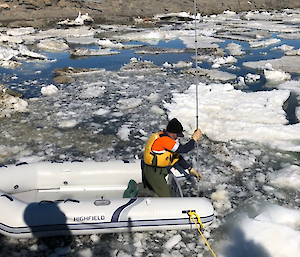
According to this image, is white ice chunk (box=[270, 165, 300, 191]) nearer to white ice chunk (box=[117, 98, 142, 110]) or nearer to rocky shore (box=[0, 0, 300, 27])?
white ice chunk (box=[117, 98, 142, 110])

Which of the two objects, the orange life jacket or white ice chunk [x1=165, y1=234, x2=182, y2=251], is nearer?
white ice chunk [x1=165, y1=234, x2=182, y2=251]

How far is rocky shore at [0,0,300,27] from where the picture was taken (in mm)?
32344

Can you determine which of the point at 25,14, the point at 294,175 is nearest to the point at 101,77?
the point at 294,175

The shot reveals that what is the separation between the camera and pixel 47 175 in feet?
15.9

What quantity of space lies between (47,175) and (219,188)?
306 cm

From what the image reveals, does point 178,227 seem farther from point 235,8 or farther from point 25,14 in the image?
point 235,8

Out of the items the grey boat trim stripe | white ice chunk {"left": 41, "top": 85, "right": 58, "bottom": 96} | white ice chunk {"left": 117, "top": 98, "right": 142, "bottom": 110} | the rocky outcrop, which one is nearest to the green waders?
the grey boat trim stripe

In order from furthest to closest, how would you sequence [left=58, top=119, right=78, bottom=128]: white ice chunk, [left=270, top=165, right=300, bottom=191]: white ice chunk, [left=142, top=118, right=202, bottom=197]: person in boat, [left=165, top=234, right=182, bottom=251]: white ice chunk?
[left=58, top=119, right=78, bottom=128]: white ice chunk
[left=270, top=165, right=300, bottom=191]: white ice chunk
[left=142, top=118, right=202, bottom=197]: person in boat
[left=165, top=234, right=182, bottom=251]: white ice chunk

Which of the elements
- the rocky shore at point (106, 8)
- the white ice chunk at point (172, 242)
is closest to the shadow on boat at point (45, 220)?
the white ice chunk at point (172, 242)

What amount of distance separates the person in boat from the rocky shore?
28.6 metres

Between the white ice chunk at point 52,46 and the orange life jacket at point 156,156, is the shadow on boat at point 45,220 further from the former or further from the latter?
the white ice chunk at point 52,46

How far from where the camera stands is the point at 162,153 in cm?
428

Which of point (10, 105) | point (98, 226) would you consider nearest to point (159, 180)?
point (98, 226)

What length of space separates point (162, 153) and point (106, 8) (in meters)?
38.7
